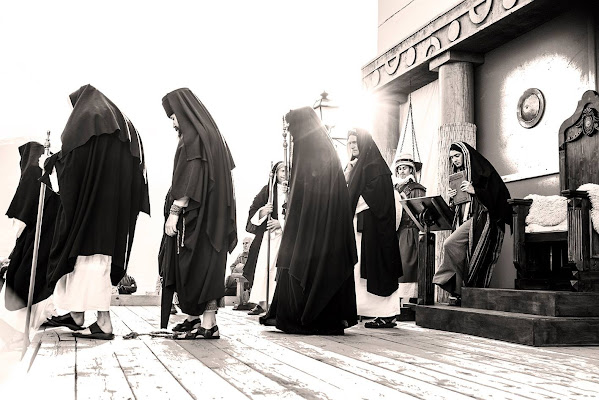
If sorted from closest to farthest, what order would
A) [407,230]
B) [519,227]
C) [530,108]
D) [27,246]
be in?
[27,246]
[519,227]
[407,230]
[530,108]

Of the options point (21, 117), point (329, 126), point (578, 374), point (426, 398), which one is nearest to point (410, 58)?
point (329, 126)

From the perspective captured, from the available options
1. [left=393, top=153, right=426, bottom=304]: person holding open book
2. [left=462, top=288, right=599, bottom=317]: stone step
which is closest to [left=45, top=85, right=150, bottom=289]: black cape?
[left=462, top=288, right=599, bottom=317]: stone step

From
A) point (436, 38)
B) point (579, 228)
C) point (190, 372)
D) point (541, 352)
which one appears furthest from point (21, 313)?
point (436, 38)

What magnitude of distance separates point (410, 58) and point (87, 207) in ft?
19.5

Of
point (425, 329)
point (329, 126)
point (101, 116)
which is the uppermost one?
point (329, 126)

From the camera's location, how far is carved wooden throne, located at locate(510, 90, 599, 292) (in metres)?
4.81

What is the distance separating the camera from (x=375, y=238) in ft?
18.0

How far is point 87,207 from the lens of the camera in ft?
13.1

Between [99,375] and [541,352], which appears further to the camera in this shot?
[541,352]

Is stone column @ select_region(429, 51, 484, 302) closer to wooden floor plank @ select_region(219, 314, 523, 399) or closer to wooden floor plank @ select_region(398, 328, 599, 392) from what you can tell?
wooden floor plank @ select_region(398, 328, 599, 392)

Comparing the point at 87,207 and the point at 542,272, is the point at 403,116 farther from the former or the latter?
the point at 87,207

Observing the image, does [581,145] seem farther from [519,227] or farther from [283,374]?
[283,374]

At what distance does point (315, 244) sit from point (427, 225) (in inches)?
67.8

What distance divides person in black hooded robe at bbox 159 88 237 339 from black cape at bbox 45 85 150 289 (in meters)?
0.32
